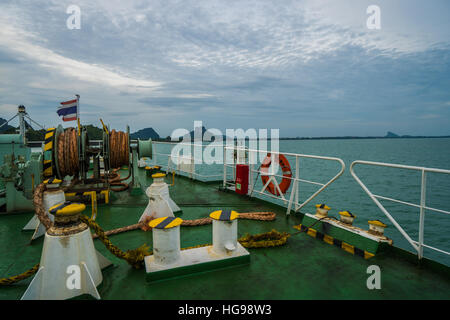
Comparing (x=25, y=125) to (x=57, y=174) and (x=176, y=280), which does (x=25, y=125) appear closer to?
(x=57, y=174)

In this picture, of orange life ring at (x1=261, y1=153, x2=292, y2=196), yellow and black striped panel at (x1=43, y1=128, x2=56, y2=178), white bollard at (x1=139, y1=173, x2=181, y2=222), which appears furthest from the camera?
orange life ring at (x1=261, y1=153, x2=292, y2=196)

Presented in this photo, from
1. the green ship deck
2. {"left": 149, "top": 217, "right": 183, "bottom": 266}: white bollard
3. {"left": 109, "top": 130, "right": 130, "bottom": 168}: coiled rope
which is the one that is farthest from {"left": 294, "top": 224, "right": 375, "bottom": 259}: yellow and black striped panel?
{"left": 109, "top": 130, "right": 130, "bottom": 168}: coiled rope

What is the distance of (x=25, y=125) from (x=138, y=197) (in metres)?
8.80

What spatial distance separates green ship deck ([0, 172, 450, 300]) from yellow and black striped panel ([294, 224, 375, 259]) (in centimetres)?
7

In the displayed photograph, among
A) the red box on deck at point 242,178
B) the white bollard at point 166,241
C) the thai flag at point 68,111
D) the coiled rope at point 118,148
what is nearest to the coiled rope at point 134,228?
the white bollard at point 166,241

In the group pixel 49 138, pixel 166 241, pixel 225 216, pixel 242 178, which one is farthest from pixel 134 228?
pixel 242 178

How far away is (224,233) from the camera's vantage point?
3.06m

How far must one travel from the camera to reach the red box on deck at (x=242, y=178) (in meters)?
6.18

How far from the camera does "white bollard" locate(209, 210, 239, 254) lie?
302 cm

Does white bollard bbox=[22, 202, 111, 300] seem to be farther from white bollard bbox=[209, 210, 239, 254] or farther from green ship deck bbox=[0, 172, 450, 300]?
white bollard bbox=[209, 210, 239, 254]

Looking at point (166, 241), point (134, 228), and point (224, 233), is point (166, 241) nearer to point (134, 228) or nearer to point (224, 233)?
point (224, 233)

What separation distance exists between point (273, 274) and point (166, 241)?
120 cm

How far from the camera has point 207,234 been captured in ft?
13.3
